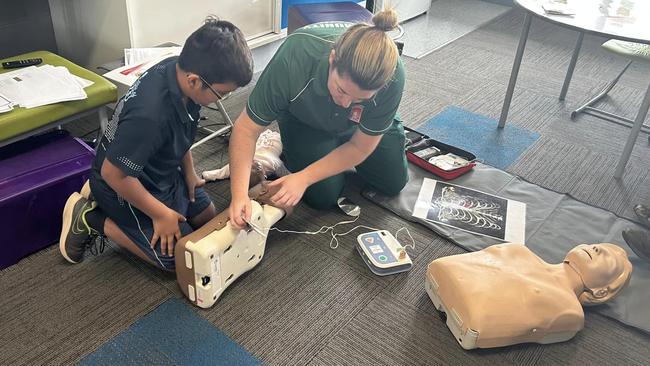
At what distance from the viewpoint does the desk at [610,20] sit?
2.23m

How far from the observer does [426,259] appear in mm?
1977

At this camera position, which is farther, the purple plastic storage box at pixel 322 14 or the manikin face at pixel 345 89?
the purple plastic storage box at pixel 322 14

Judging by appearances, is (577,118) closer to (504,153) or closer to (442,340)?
(504,153)

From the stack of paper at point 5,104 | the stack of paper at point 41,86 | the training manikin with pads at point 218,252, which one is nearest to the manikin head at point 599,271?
the training manikin with pads at point 218,252

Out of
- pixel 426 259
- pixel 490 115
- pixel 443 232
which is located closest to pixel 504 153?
pixel 490 115

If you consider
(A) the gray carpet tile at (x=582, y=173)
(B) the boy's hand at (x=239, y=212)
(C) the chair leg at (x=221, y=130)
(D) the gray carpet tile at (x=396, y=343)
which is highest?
(B) the boy's hand at (x=239, y=212)

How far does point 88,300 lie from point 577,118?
8.58 ft

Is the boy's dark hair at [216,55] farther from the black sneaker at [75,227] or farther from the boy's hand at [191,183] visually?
the black sneaker at [75,227]

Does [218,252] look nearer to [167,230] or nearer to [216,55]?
[167,230]

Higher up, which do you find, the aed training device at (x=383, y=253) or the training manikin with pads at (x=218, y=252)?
the training manikin with pads at (x=218, y=252)

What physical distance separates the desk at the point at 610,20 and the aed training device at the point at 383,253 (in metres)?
1.22

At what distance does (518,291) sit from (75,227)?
54.5 inches

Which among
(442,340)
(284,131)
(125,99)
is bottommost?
(442,340)

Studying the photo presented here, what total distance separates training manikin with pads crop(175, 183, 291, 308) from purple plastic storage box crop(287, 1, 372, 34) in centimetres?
123
